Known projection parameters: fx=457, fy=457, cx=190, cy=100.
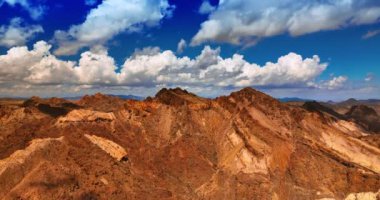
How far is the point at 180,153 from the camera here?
7094cm

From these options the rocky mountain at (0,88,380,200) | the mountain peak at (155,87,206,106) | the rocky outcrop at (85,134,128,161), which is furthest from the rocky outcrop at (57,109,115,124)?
the mountain peak at (155,87,206,106)

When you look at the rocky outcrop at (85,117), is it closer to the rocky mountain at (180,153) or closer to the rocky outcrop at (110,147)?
the rocky mountain at (180,153)

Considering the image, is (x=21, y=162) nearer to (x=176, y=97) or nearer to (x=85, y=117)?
(x=85, y=117)

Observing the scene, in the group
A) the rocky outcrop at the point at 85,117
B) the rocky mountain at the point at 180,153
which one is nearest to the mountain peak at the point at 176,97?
the rocky mountain at the point at 180,153

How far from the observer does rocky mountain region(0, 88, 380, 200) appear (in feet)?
200

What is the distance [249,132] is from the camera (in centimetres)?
7269

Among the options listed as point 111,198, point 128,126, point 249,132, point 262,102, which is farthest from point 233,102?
point 111,198

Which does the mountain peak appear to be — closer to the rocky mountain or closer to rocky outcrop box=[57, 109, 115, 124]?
the rocky mountain

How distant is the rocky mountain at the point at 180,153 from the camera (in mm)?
60875

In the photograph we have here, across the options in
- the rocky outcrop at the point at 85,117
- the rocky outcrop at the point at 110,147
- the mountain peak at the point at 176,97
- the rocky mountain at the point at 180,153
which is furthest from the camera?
the mountain peak at the point at 176,97

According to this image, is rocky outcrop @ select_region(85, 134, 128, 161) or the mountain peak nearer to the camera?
rocky outcrop @ select_region(85, 134, 128, 161)

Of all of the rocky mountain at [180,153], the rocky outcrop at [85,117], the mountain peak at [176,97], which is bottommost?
the rocky mountain at [180,153]

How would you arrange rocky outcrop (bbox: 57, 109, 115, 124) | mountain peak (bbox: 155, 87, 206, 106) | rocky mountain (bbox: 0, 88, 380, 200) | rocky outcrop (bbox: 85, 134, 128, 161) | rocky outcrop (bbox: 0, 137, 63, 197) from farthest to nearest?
mountain peak (bbox: 155, 87, 206, 106) < rocky outcrop (bbox: 57, 109, 115, 124) < rocky outcrop (bbox: 85, 134, 128, 161) < rocky mountain (bbox: 0, 88, 380, 200) < rocky outcrop (bbox: 0, 137, 63, 197)

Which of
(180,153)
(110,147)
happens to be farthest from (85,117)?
(180,153)
